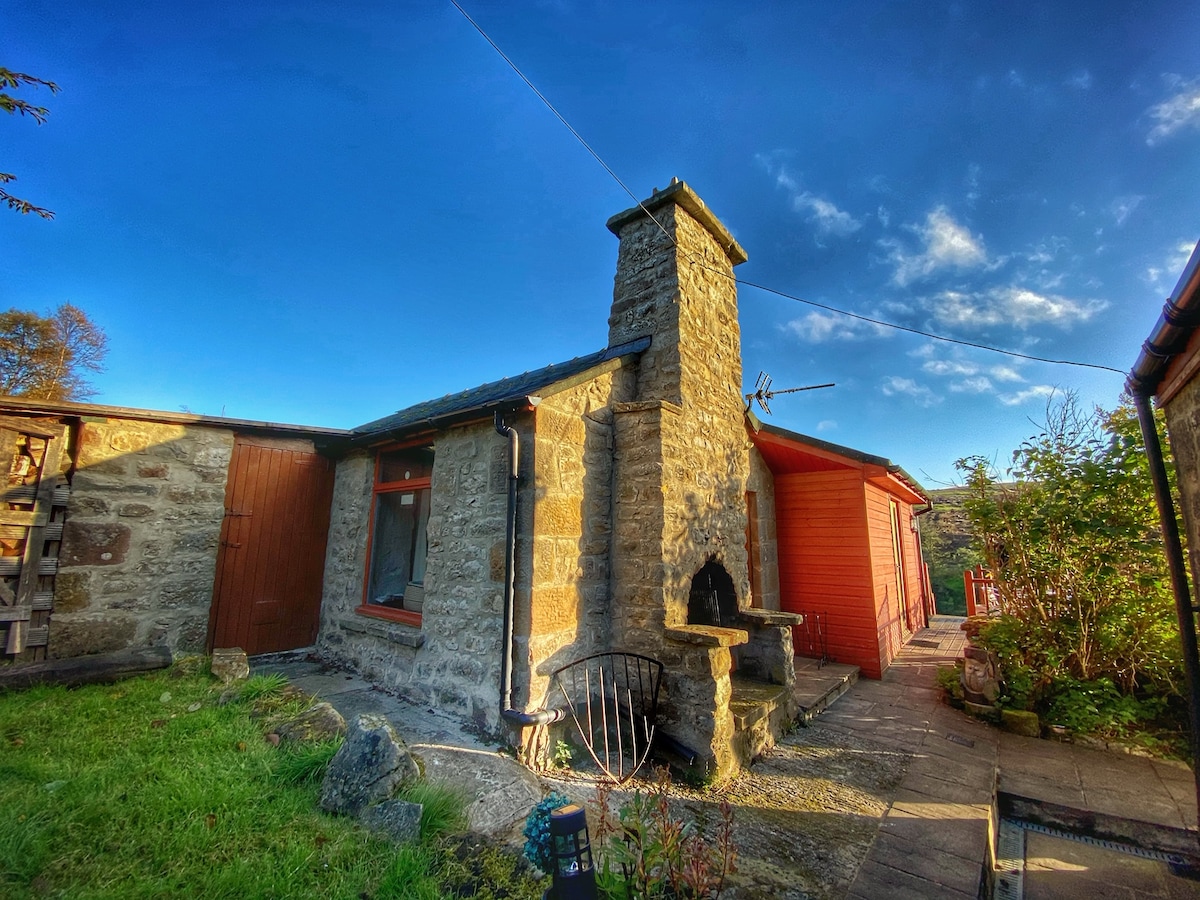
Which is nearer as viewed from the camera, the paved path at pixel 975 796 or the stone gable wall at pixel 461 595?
the paved path at pixel 975 796

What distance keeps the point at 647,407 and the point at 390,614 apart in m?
4.02

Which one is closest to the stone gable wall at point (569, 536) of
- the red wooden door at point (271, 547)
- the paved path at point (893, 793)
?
the paved path at point (893, 793)

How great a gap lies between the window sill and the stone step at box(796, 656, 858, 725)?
4595 millimetres

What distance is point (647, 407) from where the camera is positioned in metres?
5.09

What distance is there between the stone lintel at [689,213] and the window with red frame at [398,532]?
4.22 m

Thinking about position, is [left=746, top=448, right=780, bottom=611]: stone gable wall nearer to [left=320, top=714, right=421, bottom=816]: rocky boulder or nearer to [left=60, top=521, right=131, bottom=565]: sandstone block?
[left=320, top=714, right=421, bottom=816]: rocky boulder

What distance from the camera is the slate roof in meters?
4.62

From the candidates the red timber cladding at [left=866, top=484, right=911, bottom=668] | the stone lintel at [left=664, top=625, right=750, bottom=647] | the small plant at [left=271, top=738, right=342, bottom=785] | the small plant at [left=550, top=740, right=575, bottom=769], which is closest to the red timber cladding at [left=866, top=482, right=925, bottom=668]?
the red timber cladding at [left=866, top=484, right=911, bottom=668]

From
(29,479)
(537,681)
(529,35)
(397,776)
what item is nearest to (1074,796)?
(537,681)

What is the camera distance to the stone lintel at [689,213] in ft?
20.4

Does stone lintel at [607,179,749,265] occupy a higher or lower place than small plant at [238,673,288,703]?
higher

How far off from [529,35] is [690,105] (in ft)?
6.45

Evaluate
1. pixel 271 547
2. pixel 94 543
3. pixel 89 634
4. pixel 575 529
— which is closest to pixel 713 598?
pixel 575 529

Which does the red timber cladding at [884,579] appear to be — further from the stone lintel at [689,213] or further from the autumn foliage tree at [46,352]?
the autumn foliage tree at [46,352]
